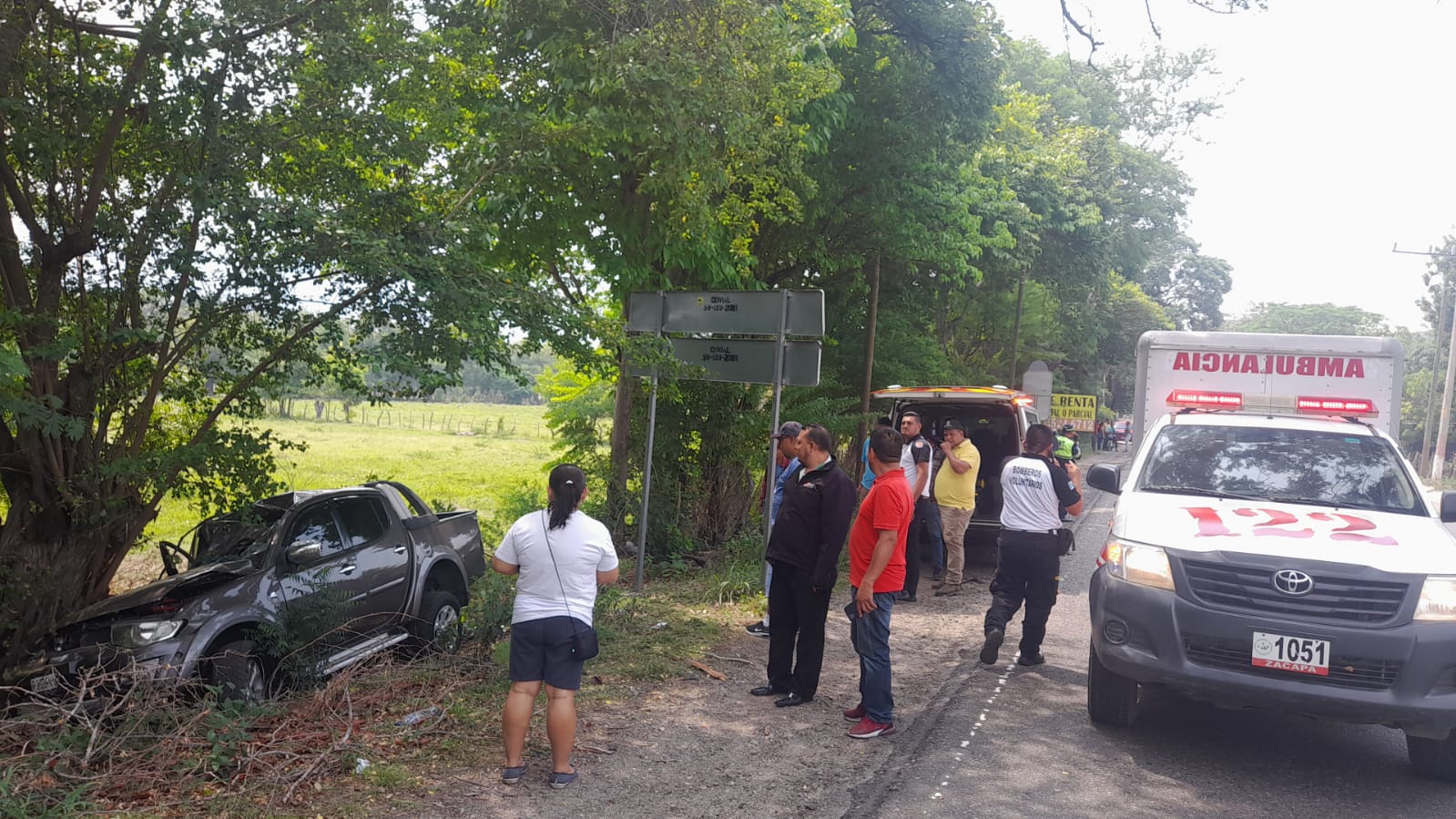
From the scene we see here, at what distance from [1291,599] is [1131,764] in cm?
123

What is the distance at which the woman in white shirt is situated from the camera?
16.7 ft

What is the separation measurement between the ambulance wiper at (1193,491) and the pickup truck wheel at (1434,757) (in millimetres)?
1603

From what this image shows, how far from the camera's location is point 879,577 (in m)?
6.06

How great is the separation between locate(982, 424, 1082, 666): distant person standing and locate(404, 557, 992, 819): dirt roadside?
526 millimetres

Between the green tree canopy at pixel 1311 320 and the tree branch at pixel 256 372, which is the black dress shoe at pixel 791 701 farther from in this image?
the green tree canopy at pixel 1311 320

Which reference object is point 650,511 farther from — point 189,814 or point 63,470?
point 189,814

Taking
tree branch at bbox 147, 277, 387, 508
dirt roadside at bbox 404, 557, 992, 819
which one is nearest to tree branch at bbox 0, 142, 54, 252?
tree branch at bbox 147, 277, 387, 508

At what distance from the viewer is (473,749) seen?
5.59m

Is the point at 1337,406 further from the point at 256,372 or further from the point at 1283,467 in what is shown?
the point at 256,372

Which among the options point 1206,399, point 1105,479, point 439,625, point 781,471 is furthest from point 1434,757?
point 439,625

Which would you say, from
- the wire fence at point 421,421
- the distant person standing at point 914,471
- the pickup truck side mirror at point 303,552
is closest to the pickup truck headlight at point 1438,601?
the distant person standing at point 914,471

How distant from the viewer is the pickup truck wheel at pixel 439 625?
7.76 metres

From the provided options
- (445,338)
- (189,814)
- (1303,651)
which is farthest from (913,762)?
(445,338)

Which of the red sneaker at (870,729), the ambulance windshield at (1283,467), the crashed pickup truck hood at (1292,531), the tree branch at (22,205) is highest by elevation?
the tree branch at (22,205)
